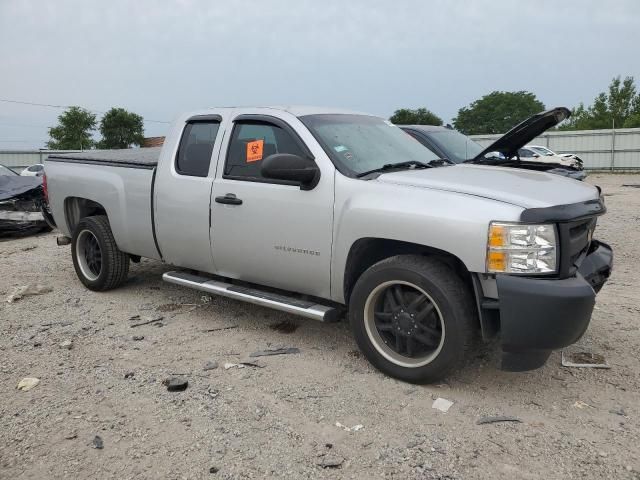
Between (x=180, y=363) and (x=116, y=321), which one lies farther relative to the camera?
(x=116, y=321)

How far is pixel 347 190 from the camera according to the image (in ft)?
12.5

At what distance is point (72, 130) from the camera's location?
1764 inches

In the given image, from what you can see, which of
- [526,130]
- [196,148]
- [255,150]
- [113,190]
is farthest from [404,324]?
[113,190]

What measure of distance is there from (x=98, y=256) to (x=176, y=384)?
274 cm

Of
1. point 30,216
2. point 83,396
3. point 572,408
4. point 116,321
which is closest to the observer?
point 572,408

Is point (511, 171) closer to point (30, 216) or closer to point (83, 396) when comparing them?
point (83, 396)

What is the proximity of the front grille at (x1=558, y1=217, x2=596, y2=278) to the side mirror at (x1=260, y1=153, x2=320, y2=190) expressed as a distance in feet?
5.36

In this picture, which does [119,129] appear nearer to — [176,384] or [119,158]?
[119,158]

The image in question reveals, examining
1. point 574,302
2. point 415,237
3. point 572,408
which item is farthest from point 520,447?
point 415,237

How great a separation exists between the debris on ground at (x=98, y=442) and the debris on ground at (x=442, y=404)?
6.27ft

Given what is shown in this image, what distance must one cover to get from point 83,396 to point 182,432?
2.87 ft

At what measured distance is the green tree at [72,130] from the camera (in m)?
44.6

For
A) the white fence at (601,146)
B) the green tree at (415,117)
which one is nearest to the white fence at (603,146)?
the white fence at (601,146)

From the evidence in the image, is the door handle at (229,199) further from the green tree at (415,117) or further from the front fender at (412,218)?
the green tree at (415,117)
